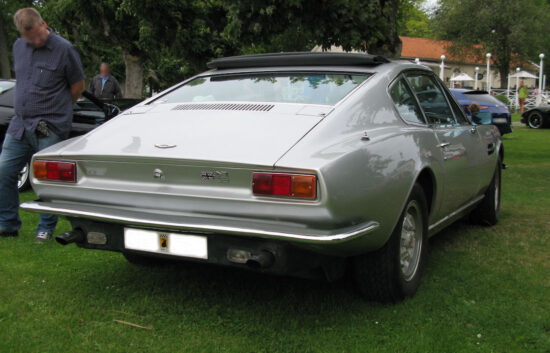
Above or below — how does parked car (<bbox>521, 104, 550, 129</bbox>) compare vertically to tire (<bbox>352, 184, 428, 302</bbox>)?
below

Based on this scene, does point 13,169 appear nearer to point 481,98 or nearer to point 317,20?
point 317,20

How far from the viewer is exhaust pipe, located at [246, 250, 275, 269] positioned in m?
2.58

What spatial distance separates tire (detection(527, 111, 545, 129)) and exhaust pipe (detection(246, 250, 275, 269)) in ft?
69.6

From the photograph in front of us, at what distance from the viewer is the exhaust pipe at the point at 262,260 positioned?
258 centimetres

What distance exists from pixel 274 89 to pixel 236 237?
116cm

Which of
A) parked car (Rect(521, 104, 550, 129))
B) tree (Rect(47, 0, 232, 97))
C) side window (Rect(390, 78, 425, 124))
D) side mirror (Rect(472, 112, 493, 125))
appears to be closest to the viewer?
side window (Rect(390, 78, 425, 124))

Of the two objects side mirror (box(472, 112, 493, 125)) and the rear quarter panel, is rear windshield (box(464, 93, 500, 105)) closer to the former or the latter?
side mirror (box(472, 112, 493, 125))

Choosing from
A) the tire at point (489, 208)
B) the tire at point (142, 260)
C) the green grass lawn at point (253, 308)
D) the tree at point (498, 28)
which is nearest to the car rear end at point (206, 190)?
the green grass lawn at point (253, 308)

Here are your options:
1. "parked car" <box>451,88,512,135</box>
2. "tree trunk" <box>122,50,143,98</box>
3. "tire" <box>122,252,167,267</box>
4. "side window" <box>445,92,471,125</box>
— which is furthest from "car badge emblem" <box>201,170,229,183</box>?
"tree trunk" <box>122,50,143,98</box>

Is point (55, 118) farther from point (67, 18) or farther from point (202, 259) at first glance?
point (67, 18)

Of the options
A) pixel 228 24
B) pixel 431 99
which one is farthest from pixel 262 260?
pixel 228 24

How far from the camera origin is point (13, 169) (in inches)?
183

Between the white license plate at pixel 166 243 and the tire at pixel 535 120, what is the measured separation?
21255 mm

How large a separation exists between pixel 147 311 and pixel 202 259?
0.64 m
